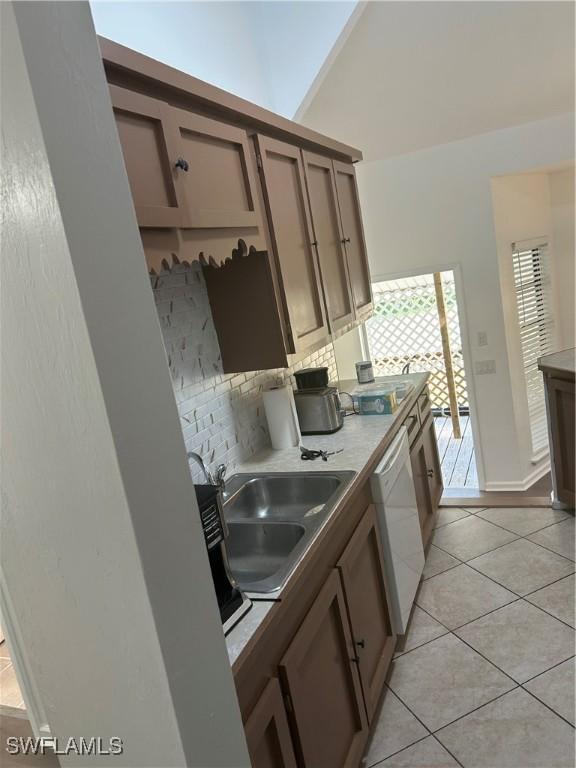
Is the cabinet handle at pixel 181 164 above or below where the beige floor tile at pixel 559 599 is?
above

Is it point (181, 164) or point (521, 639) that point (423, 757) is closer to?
point (521, 639)

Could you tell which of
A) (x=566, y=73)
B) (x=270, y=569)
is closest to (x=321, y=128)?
(x=566, y=73)

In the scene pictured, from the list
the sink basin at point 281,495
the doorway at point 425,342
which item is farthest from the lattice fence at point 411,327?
the sink basin at point 281,495

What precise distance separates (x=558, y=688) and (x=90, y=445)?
213 cm

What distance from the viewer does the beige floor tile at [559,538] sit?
3031 millimetres

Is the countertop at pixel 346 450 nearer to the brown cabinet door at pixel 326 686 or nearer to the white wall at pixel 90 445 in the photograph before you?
the brown cabinet door at pixel 326 686

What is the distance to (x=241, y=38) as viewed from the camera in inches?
111

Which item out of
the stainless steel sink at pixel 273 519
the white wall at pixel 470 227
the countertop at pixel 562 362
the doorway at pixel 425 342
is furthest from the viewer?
the doorway at pixel 425 342

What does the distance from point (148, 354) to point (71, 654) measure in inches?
18.7

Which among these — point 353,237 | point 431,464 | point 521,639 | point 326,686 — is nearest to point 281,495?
point 326,686

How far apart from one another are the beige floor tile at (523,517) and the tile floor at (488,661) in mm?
21

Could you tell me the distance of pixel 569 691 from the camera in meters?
2.10

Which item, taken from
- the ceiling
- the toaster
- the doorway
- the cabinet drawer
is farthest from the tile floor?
the ceiling

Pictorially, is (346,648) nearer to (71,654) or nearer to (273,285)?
(71,654)
